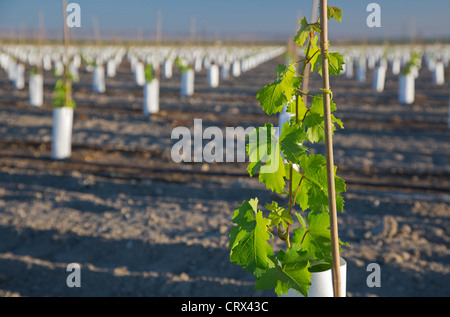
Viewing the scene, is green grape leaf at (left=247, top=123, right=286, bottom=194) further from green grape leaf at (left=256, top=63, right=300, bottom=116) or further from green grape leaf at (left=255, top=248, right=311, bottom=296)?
green grape leaf at (left=255, top=248, right=311, bottom=296)

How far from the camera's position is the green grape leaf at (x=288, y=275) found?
72.6 inches

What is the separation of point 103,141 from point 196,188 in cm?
366

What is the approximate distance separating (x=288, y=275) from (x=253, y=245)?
0.18 meters

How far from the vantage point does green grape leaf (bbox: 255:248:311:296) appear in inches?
72.6

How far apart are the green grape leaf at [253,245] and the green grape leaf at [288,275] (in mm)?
36

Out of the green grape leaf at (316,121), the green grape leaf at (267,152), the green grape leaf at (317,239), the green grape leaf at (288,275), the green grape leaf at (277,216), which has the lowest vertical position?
the green grape leaf at (288,275)

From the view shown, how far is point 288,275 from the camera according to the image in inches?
73.6

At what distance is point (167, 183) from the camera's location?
7.17 metres

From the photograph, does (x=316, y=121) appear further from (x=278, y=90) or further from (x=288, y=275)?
(x=288, y=275)

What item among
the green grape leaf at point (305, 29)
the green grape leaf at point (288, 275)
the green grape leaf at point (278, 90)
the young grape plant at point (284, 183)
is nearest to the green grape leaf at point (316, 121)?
the young grape plant at point (284, 183)

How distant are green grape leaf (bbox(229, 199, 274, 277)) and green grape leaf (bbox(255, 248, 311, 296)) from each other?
4 centimetres

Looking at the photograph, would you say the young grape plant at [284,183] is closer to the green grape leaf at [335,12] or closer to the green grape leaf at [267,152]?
the green grape leaf at [267,152]

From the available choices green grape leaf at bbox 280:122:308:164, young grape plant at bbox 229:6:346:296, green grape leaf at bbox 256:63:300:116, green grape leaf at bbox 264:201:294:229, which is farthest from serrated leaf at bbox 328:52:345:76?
green grape leaf at bbox 264:201:294:229

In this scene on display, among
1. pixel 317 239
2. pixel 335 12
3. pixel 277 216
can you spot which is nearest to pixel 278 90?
pixel 335 12
